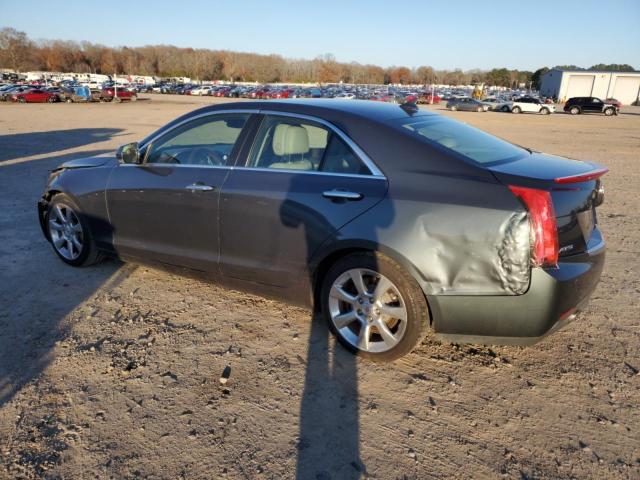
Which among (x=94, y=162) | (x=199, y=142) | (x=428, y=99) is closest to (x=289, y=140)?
(x=199, y=142)

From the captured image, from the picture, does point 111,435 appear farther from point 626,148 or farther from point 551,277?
point 626,148

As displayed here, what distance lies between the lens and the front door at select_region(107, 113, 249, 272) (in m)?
3.70

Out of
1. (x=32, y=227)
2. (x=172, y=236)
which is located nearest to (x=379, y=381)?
(x=172, y=236)

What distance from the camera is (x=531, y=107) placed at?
44.6m

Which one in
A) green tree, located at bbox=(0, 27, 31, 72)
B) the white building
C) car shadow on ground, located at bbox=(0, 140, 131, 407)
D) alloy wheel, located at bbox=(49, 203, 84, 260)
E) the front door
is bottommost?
car shadow on ground, located at bbox=(0, 140, 131, 407)

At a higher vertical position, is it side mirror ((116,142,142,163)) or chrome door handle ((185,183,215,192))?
side mirror ((116,142,142,163))

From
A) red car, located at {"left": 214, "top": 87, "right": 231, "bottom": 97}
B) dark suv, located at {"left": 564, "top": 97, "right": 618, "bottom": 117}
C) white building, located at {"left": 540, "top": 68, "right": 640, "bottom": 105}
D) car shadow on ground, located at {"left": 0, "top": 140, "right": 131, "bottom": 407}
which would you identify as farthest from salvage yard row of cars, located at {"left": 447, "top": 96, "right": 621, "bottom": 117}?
car shadow on ground, located at {"left": 0, "top": 140, "right": 131, "bottom": 407}

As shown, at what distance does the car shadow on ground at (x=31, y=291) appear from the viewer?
3.18m

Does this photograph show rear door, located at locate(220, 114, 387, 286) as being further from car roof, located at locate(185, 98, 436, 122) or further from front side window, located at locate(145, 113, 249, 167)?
front side window, located at locate(145, 113, 249, 167)

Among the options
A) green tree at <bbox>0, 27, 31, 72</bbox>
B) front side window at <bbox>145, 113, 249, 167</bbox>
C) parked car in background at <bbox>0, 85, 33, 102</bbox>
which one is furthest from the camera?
green tree at <bbox>0, 27, 31, 72</bbox>

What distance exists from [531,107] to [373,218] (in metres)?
47.6

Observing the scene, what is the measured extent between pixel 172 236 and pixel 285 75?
179543 mm

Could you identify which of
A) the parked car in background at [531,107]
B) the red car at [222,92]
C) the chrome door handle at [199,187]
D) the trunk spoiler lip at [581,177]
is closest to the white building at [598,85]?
the parked car in background at [531,107]

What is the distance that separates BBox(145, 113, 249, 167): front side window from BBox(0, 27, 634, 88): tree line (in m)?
134
